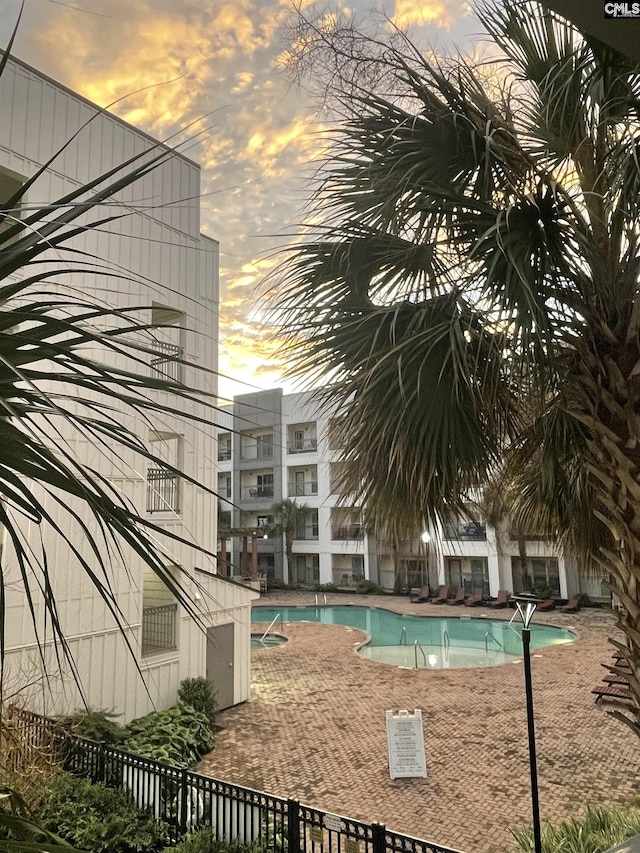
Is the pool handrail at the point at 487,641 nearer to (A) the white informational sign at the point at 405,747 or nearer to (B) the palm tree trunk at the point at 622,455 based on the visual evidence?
(A) the white informational sign at the point at 405,747

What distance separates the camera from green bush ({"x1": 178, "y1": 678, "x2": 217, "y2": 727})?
9.64 m

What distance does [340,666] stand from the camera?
1409cm

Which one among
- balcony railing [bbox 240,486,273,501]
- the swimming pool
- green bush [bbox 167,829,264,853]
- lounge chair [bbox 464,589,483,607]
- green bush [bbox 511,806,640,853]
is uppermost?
balcony railing [bbox 240,486,273,501]

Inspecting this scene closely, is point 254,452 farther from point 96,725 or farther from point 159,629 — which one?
point 96,725

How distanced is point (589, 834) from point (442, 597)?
63.9 ft

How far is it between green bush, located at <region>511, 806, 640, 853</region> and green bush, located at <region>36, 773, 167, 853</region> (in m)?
3.52

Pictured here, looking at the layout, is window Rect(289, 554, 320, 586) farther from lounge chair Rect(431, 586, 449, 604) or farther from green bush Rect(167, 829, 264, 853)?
green bush Rect(167, 829, 264, 853)

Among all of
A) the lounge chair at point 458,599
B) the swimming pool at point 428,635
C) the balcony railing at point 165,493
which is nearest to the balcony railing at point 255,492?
the swimming pool at point 428,635

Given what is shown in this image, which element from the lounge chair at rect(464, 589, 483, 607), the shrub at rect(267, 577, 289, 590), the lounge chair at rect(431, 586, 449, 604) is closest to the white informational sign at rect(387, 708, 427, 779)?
the lounge chair at rect(464, 589, 483, 607)

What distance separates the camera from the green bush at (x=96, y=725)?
757 cm

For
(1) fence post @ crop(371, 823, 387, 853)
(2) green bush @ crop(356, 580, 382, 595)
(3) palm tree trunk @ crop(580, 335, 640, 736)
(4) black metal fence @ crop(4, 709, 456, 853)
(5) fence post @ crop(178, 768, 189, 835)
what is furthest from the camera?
(2) green bush @ crop(356, 580, 382, 595)

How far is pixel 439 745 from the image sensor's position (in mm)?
8906

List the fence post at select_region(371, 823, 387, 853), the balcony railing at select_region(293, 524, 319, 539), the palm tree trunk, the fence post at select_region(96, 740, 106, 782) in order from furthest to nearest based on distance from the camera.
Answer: the balcony railing at select_region(293, 524, 319, 539) → the fence post at select_region(96, 740, 106, 782) → the fence post at select_region(371, 823, 387, 853) → the palm tree trunk

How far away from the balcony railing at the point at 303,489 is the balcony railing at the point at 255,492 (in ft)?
4.97
